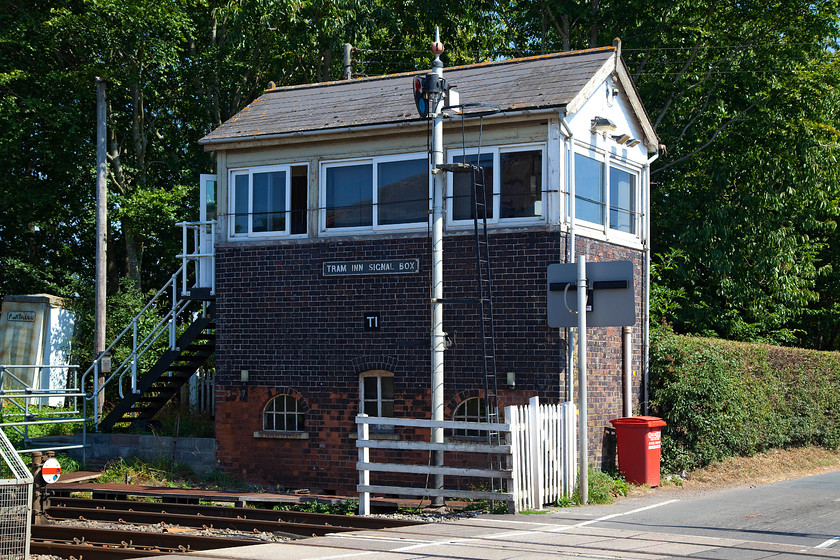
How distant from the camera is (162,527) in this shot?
12.7 m

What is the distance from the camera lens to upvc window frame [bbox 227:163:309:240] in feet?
56.9

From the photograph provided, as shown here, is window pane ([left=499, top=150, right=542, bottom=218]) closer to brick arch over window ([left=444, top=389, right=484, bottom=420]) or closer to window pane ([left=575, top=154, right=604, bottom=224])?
window pane ([left=575, top=154, right=604, bottom=224])

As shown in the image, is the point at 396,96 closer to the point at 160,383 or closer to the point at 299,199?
the point at 299,199

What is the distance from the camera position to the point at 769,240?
25141 millimetres

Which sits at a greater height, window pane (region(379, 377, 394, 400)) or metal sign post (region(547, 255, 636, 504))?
metal sign post (region(547, 255, 636, 504))

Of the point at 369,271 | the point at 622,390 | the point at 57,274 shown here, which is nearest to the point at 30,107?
the point at 57,274

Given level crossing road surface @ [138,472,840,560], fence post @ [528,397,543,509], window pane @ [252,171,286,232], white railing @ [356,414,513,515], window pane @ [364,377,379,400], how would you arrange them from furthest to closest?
window pane @ [252,171,286,232] < window pane @ [364,377,379,400] < fence post @ [528,397,543,509] < white railing @ [356,414,513,515] < level crossing road surface @ [138,472,840,560]

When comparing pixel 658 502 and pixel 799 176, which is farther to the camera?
pixel 799 176

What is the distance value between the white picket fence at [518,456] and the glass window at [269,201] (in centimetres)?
543

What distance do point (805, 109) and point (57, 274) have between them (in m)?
21.3

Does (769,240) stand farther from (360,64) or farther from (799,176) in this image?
(360,64)

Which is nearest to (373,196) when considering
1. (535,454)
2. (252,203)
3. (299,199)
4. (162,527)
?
(299,199)

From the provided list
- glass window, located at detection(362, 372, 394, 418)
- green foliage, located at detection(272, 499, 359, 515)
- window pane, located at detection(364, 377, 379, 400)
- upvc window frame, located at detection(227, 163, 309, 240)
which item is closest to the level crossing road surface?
green foliage, located at detection(272, 499, 359, 515)

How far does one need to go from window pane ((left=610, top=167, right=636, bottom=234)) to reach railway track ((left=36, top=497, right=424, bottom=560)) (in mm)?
7533
